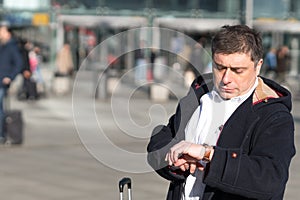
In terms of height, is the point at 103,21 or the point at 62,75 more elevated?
the point at 103,21

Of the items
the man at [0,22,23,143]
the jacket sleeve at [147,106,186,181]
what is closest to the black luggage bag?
the man at [0,22,23,143]

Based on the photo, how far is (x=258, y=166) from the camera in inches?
115

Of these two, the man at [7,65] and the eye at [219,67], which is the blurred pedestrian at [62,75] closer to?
the man at [7,65]

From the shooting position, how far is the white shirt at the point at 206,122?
10.2 ft

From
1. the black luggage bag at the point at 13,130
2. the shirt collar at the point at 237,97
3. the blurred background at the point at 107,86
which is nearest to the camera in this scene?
the shirt collar at the point at 237,97

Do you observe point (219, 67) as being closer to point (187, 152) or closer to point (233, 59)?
point (233, 59)

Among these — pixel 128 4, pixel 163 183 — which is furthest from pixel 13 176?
pixel 128 4

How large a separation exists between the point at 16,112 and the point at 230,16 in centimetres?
2072

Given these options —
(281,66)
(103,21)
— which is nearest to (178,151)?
(281,66)

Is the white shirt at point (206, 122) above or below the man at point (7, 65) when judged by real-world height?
above

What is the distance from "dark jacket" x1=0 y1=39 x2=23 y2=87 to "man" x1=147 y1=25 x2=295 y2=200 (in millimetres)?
10973

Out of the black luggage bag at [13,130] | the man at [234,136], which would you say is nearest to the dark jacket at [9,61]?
the black luggage bag at [13,130]

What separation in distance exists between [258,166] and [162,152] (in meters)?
0.47

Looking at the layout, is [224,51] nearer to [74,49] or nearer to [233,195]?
[233,195]
